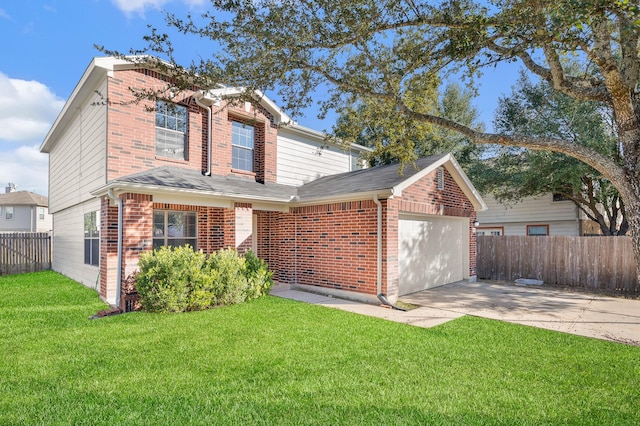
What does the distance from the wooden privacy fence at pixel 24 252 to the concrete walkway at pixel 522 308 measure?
12805 millimetres

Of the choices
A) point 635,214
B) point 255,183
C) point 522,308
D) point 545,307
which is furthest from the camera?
point 255,183

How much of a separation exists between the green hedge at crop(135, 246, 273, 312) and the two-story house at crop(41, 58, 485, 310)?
950mm


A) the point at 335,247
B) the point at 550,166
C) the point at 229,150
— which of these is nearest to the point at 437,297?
the point at 335,247

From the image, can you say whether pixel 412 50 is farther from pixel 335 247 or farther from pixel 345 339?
pixel 345 339

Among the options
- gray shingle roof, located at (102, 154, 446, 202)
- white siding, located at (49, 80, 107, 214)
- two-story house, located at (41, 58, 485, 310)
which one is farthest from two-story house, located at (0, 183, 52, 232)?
gray shingle roof, located at (102, 154, 446, 202)

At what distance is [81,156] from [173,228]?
4.34 meters

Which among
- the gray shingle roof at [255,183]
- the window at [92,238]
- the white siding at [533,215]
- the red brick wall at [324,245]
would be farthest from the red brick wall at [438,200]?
the window at [92,238]

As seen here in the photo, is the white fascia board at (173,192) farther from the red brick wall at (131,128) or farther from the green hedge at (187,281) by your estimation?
the green hedge at (187,281)

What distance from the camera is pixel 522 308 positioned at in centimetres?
796

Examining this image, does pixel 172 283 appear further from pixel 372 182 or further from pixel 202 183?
pixel 372 182

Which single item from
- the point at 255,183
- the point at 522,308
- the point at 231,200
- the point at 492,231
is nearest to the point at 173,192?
the point at 231,200

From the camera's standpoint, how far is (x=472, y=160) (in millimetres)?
20156

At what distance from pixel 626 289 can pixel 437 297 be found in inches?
258

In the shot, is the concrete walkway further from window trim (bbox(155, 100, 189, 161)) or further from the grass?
window trim (bbox(155, 100, 189, 161))
